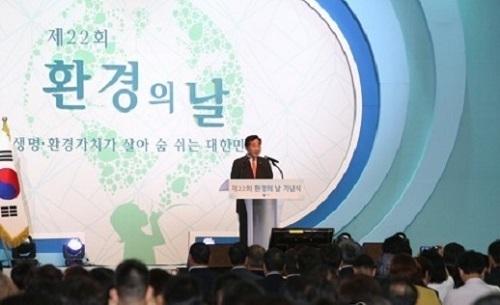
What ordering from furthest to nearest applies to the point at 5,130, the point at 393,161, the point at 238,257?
1. the point at 393,161
2. the point at 5,130
3. the point at 238,257

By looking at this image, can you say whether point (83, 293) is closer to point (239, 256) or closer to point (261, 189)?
point (239, 256)

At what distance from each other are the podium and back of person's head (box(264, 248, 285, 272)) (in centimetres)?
162

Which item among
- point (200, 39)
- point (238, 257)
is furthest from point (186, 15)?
point (238, 257)

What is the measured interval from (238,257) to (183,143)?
136 inches

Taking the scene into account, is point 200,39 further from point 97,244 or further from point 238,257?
point 238,257

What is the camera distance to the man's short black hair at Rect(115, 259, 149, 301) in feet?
12.4

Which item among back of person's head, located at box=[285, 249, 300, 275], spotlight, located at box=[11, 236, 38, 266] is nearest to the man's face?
back of person's head, located at box=[285, 249, 300, 275]

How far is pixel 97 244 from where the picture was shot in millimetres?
9398

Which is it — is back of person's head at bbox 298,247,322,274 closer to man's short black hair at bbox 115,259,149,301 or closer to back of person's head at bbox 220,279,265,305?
man's short black hair at bbox 115,259,149,301

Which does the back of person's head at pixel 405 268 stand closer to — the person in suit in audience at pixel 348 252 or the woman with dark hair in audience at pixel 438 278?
the woman with dark hair in audience at pixel 438 278

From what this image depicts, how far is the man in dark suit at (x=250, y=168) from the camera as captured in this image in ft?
25.3

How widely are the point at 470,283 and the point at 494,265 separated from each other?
0.88 m

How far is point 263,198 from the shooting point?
7461 mm

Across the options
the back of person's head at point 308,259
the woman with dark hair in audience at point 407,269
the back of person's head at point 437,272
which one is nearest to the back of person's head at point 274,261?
the back of person's head at point 308,259
